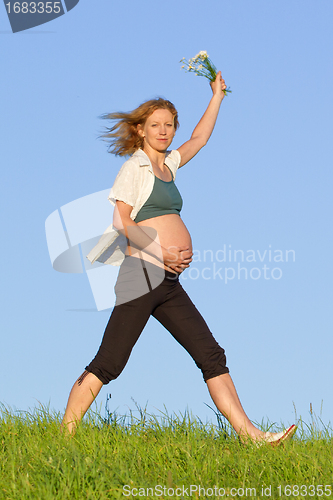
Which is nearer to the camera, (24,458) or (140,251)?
(24,458)

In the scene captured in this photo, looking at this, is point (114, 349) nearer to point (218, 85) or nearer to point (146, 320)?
point (146, 320)

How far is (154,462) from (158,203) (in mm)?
1669

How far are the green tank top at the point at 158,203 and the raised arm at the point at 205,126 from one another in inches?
21.6

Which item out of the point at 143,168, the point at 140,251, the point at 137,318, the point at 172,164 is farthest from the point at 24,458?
the point at 172,164

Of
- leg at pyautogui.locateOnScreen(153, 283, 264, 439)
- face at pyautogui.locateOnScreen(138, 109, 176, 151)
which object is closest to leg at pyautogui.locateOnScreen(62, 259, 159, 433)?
leg at pyautogui.locateOnScreen(153, 283, 264, 439)

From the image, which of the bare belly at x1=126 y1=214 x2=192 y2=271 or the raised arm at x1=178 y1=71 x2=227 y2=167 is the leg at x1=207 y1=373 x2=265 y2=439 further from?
the raised arm at x1=178 y1=71 x2=227 y2=167

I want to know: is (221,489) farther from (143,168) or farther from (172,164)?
(172,164)

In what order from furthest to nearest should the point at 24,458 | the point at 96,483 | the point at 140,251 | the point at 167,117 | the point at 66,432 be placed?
the point at 167,117 → the point at 140,251 → the point at 66,432 → the point at 24,458 → the point at 96,483

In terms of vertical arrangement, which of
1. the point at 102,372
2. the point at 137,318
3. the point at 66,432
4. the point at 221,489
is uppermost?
the point at 137,318

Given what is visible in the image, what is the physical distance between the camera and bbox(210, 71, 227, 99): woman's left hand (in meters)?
4.52

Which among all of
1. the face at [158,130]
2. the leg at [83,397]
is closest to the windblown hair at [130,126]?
the face at [158,130]

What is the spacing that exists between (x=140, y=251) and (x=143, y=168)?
22.7 inches

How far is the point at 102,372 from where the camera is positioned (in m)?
3.49

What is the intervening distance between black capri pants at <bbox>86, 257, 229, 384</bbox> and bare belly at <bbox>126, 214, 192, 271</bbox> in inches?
2.0
